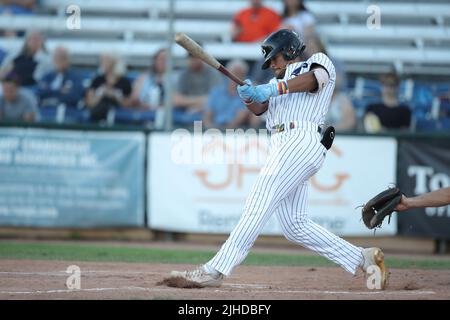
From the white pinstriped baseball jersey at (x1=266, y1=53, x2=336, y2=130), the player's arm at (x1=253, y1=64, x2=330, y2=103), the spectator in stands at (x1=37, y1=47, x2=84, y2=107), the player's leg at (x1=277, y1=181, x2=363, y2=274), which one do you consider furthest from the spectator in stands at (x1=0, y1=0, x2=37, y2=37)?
the player's arm at (x1=253, y1=64, x2=330, y2=103)

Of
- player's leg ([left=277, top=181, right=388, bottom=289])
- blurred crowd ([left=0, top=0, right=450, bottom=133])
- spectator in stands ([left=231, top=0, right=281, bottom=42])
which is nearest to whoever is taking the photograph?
player's leg ([left=277, top=181, right=388, bottom=289])

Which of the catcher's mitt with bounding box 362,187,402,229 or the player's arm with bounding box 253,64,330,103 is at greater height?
the player's arm with bounding box 253,64,330,103

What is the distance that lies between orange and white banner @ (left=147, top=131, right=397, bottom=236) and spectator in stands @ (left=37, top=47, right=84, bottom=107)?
9.01ft

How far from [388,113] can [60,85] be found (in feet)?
17.5

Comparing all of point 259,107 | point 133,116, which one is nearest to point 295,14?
point 133,116

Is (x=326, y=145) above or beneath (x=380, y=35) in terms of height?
beneath

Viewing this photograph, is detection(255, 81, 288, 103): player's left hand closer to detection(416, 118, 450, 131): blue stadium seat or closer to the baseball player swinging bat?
the baseball player swinging bat

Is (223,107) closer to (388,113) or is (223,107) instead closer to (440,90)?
(388,113)

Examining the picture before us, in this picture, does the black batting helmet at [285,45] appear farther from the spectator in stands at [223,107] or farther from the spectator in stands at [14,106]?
the spectator in stands at [14,106]

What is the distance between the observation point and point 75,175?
12.4m

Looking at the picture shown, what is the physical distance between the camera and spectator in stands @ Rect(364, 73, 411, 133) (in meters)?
13.4
